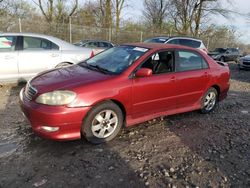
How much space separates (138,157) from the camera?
368 cm

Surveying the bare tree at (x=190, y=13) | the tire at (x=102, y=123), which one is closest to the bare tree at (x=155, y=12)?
the bare tree at (x=190, y=13)

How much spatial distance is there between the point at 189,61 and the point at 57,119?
292 cm

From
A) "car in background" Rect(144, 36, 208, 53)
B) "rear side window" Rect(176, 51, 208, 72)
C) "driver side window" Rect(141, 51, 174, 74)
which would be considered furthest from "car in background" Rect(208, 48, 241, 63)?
"driver side window" Rect(141, 51, 174, 74)

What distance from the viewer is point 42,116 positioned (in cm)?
352

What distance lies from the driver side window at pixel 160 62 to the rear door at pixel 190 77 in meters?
0.14

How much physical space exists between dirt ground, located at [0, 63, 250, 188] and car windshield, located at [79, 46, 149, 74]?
113cm

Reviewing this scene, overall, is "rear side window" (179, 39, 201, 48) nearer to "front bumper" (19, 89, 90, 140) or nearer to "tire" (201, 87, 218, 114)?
"tire" (201, 87, 218, 114)

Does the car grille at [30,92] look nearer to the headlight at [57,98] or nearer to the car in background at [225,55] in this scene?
the headlight at [57,98]

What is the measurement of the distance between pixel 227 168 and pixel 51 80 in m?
2.84

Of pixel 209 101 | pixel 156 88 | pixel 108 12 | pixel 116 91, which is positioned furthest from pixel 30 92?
pixel 108 12

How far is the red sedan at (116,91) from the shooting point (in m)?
3.61

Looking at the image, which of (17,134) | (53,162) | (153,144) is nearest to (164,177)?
(153,144)

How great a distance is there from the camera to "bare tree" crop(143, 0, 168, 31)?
1527 inches

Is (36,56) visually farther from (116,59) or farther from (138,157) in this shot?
(138,157)
